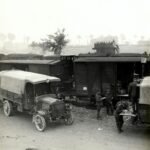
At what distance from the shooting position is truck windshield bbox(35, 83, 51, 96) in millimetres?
13367

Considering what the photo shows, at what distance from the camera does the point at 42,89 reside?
13555mm

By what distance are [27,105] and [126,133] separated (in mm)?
4722

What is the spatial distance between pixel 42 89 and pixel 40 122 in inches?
67.6

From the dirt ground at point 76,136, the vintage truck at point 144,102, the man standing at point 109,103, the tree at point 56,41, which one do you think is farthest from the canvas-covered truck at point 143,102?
the tree at point 56,41

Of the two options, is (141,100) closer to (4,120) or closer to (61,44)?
(4,120)

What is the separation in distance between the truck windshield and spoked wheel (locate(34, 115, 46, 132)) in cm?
121

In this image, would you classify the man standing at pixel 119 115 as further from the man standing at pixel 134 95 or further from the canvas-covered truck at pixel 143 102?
the canvas-covered truck at pixel 143 102

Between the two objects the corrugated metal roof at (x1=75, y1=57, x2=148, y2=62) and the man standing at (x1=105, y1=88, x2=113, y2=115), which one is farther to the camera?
the corrugated metal roof at (x1=75, y1=57, x2=148, y2=62)

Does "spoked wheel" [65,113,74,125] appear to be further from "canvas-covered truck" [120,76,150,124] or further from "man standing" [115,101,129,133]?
"canvas-covered truck" [120,76,150,124]

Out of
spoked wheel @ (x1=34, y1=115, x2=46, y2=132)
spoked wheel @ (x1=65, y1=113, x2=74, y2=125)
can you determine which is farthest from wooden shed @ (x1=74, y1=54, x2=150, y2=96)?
spoked wheel @ (x1=34, y1=115, x2=46, y2=132)

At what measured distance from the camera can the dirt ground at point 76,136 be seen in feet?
34.2

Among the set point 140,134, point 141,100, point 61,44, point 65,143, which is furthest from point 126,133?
point 61,44

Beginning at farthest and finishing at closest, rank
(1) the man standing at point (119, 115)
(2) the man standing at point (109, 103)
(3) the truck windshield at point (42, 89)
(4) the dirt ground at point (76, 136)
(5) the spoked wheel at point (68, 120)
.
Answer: (2) the man standing at point (109, 103), (3) the truck windshield at point (42, 89), (5) the spoked wheel at point (68, 120), (1) the man standing at point (119, 115), (4) the dirt ground at point (76, 136)

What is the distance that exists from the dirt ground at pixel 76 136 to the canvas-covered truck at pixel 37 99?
54 centimetres
